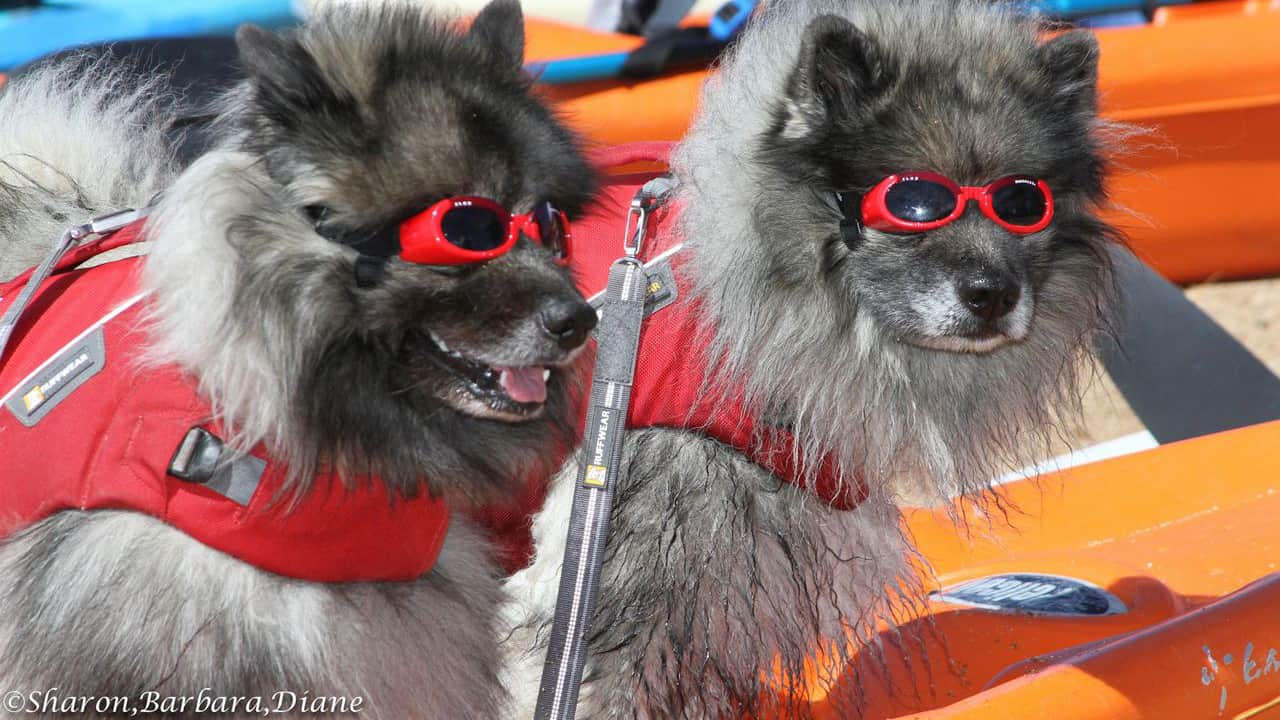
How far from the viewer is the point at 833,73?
262 cm

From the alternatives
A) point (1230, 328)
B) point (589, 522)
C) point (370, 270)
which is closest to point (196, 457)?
point (370, 270)

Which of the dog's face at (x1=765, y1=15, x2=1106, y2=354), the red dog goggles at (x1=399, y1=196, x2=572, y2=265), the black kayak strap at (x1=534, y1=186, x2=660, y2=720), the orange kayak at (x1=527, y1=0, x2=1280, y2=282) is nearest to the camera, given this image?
the red dog goggles at (x1=399, y1=196, x2=572, y2=265)

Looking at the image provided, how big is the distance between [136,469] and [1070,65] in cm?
227

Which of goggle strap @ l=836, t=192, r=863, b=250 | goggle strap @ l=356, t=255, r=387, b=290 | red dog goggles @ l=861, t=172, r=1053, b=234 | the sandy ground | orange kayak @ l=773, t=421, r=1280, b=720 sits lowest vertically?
the sandy ground

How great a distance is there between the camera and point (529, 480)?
101 inches

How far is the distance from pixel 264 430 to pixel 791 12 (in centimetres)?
176

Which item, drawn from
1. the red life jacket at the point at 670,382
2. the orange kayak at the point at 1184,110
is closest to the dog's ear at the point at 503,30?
the red life jacket at the point at 670,382

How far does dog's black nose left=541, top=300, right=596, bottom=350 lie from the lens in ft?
6.66

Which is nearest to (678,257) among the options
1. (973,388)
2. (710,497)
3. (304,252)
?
(710,497)

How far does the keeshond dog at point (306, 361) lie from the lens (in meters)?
2.01

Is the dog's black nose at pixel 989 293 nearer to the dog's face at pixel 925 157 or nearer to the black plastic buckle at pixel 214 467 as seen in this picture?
the dog's face at pixel 925 157

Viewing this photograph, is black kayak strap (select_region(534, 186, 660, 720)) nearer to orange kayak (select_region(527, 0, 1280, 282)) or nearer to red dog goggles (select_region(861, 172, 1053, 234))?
red dog goggles (select_region(861, 172, 1053, 234))

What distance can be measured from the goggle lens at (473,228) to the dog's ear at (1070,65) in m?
1.49

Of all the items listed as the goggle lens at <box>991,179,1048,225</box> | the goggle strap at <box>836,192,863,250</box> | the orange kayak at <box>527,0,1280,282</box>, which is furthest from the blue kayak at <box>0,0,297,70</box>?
the goggle lens at <box>991,179,1048,225</box>
